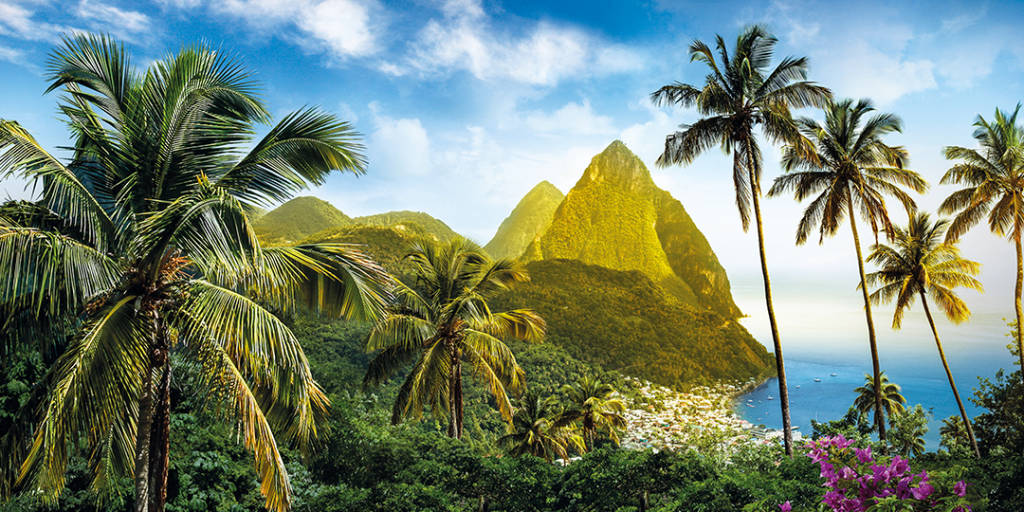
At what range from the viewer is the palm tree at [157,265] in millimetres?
3566

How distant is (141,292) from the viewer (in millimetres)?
4133

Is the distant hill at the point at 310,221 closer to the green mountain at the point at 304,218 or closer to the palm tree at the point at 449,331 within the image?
the green mountain at the point at 304,218

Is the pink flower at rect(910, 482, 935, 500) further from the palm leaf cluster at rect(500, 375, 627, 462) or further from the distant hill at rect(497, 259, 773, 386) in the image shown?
the distant hill at rect(497, 259, 773, 386)

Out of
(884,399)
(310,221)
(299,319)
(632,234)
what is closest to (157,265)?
(299,319)

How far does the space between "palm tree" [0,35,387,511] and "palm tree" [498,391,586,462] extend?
14.2 meters

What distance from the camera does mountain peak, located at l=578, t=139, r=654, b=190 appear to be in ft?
361

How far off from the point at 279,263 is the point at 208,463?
Answer: 6543mm

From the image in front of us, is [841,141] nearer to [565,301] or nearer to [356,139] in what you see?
[356,139]

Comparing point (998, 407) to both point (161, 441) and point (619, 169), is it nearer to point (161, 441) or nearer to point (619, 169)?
point (161, 441)

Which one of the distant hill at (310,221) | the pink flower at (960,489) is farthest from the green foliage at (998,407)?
the distant hill at (310,221)

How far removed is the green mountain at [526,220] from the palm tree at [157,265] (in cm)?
12532

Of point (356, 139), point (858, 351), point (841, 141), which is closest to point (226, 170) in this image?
point (356, 139)

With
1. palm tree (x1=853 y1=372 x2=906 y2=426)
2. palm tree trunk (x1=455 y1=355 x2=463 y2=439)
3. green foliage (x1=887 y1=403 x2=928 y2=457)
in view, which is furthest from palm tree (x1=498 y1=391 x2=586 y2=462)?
palm tree (x1=853 y1=372 x2=906 y2=426)

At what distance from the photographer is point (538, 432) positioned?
60.1 feet
